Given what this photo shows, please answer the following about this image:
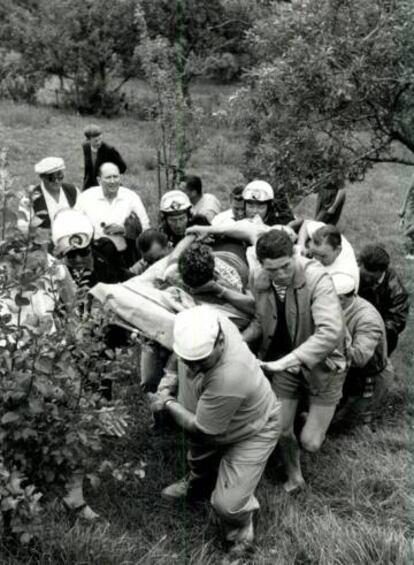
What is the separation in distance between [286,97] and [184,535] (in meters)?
3.64

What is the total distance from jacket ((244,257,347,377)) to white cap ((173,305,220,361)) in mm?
1002

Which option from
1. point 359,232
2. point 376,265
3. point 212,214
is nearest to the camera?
point 376,265

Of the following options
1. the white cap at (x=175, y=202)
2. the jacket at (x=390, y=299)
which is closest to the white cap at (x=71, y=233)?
the white cap at (x=175, y=202)

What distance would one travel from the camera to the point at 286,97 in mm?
6410

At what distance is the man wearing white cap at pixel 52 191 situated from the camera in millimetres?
6820

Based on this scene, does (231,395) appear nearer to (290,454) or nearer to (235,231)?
(290,454)

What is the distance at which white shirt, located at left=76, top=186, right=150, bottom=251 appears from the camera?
698 centimetres

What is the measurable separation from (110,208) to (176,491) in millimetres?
3004

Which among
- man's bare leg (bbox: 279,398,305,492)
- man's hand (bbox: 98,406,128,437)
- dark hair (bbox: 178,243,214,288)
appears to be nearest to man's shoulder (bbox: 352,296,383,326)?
man's bare leg (bbox: 279,398,305,492)

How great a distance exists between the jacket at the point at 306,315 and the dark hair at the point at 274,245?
0.24 meters

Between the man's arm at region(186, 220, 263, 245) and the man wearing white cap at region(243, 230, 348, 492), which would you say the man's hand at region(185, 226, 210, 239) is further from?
the man wearing white cap at region(243, 230, 348, 492)

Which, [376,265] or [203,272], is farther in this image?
[376,265]

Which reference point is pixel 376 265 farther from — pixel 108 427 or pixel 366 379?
pixel 108 427

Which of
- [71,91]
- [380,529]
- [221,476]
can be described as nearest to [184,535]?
[221,476]
